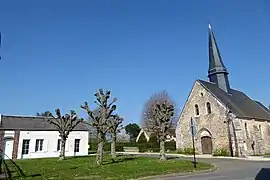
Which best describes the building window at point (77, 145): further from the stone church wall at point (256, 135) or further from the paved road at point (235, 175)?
the paved road at point (235, 175)

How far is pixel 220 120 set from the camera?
29625 mm

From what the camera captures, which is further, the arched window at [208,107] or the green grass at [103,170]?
the arched window at [208,107]

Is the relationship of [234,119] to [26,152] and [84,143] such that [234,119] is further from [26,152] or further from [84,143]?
[26,152]

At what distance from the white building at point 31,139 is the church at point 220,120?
577 inches

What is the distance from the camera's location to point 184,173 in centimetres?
1338

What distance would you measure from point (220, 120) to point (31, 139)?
2270 centimetres

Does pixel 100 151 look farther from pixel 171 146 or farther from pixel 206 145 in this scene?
pixel 171 146

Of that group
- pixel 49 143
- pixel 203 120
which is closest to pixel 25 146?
pixel 49 143

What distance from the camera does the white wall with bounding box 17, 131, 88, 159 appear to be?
29161 millimetres

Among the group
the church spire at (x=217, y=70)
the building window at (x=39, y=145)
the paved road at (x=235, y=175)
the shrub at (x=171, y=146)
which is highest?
the church spire at (x=217, y=70)

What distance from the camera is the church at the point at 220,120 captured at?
2844 cm

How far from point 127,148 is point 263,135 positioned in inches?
949

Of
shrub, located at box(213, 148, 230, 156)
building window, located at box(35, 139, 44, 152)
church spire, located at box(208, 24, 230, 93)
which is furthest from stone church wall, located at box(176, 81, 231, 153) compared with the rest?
building window, located at box(35, 139, 44, 152)

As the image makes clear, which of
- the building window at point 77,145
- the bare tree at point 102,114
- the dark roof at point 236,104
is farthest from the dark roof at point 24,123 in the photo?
the dark roof at point 236,104
